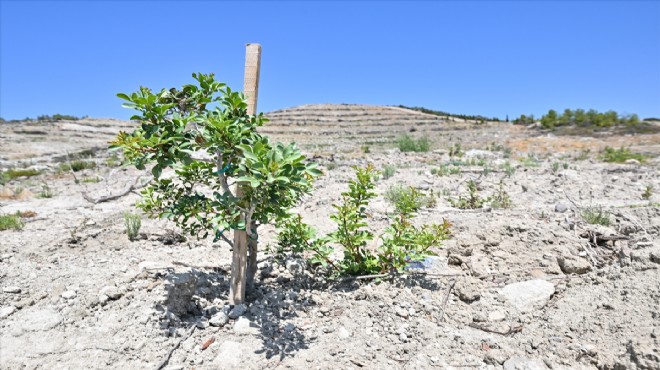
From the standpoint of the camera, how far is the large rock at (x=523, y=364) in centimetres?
254

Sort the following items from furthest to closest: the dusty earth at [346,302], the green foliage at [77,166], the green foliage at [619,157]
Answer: the green foliage at [77,166] → the green foliage at [619,157] → the dusty earth at [346,302]

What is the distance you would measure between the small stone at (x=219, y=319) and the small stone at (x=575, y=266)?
2.86 meters

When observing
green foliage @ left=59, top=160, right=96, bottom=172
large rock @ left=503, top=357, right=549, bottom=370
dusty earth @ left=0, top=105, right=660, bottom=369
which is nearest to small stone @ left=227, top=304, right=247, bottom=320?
dusty earth @ left=0, top=105, right=660, bottom=369

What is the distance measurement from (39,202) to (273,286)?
563 centimetres

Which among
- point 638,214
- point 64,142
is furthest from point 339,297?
point 64,142

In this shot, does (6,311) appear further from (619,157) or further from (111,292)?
(619,157)

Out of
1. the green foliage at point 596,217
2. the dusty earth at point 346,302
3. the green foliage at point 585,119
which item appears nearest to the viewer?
the dusty earth at point 346,302

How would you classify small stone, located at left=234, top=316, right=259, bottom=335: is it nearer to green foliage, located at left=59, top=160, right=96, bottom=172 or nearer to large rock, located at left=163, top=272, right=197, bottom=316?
large rock, located at left=163, top=272, right=197, bottom=316

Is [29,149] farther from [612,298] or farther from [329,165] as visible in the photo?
[612,298]

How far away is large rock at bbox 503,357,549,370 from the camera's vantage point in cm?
254

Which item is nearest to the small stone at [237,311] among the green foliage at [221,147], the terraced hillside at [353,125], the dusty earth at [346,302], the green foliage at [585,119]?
the dusty earth at [346,302]

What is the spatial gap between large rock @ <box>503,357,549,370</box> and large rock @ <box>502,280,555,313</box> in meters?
0.62

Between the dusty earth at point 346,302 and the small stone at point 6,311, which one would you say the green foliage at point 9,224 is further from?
the small stone at point 6,311

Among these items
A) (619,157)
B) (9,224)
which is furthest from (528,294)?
(619,157)
